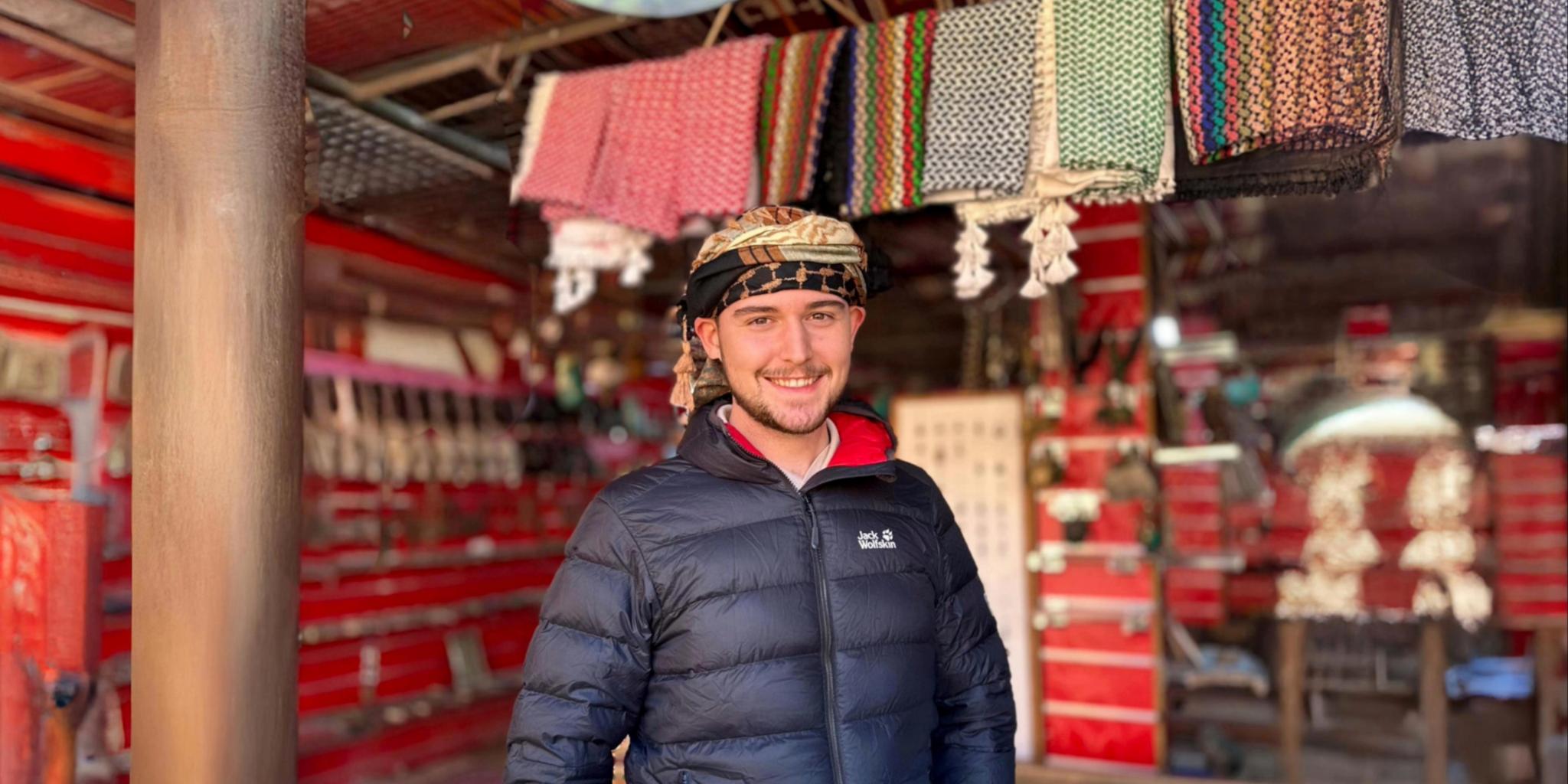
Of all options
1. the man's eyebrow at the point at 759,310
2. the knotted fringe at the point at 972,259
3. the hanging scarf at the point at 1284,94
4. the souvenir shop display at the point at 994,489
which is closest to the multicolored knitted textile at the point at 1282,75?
the hanging scarf at the point at 1284,94

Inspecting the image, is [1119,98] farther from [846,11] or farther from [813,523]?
[813,523]

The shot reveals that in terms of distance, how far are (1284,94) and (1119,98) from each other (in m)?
0.38

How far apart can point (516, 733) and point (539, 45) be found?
7.52 feet

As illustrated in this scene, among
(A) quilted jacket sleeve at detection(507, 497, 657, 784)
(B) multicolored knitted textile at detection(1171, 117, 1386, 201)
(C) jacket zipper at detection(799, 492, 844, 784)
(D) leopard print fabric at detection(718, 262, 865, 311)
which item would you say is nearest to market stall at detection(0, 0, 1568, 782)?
(B) multicolored knitted textile at detection(1171, 117, 1386, 201)

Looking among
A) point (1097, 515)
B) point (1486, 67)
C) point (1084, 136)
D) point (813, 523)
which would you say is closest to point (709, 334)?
point (813, 523)

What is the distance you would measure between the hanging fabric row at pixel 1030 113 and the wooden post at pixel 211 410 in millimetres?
1185

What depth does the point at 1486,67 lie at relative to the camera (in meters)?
2.36

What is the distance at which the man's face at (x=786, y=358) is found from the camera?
6.07 feet

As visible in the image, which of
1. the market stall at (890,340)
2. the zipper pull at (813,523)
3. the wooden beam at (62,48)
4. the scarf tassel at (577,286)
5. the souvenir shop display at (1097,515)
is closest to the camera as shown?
the zipper pull at (813,523)

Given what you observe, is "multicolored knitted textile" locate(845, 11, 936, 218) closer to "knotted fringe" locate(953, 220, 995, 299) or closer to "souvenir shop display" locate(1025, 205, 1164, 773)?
"knotted fringe" locate(953, 220, 995, 299)

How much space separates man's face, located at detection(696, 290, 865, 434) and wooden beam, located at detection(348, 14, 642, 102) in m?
1.67

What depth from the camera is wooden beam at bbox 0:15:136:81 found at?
96.1 inches

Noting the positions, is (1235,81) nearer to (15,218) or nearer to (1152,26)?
(1152,26)

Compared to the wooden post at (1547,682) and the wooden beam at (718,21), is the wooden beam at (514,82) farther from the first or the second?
the wooden post at (1547,682)
